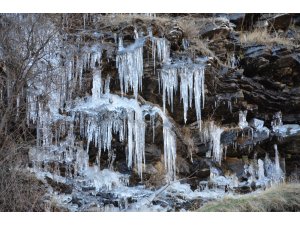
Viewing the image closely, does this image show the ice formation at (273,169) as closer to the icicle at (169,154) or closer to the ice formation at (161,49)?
the icicle at (169,154)

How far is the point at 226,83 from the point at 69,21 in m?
3.08

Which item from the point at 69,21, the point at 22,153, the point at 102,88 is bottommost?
Result: the point at 22,153

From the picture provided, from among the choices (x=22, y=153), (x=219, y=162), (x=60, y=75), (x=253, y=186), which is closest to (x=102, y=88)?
(x=60, y=75)

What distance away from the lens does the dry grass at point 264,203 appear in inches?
272

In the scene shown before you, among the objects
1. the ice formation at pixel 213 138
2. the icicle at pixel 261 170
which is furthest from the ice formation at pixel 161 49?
the icicle at pixel 261 170

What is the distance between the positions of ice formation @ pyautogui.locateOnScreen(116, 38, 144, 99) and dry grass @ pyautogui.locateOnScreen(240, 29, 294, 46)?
225cm

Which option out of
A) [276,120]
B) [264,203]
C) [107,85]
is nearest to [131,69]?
[107,85]

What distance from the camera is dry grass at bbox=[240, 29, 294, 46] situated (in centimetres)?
932

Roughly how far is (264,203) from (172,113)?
7.98 feet

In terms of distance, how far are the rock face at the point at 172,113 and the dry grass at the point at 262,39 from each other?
0.30ft

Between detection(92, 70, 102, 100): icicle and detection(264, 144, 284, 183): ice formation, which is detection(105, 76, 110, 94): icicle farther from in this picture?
detection(264, 144, 284, 183): ice formation

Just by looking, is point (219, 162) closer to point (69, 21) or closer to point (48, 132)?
point (48, 132)

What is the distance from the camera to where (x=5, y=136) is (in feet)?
22.9

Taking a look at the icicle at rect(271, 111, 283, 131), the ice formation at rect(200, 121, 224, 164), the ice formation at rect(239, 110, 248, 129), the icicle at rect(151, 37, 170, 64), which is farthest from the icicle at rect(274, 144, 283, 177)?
the icicle at rect(151, 37, 170, 64)
